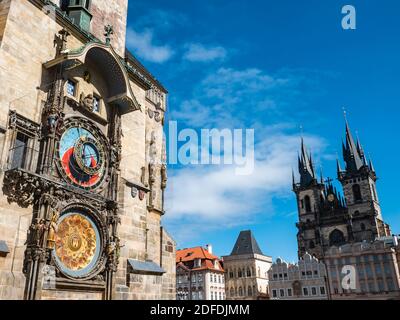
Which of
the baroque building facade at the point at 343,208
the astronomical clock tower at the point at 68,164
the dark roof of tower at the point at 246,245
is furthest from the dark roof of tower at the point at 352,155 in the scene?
the astronomical clock tower at the point at 68,164

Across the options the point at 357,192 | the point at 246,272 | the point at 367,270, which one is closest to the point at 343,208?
the point at 357,192

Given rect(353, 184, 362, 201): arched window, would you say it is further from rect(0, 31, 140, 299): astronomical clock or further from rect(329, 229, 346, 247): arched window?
rect(0, 31, 140, 299): astronomical clock

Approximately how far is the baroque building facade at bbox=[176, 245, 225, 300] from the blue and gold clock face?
50.2 meters

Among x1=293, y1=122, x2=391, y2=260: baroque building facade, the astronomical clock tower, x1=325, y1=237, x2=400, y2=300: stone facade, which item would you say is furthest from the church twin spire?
the astronomical clock tower

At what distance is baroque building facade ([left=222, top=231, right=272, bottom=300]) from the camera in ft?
222

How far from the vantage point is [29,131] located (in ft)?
33.0

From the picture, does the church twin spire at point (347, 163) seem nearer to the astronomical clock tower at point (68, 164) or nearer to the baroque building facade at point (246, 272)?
the baroque building facade at point (246, 272)

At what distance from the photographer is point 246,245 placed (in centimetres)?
7231

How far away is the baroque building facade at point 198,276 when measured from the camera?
5975 cm

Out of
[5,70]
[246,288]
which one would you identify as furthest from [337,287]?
[5,70]

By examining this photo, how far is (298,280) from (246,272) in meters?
9.29

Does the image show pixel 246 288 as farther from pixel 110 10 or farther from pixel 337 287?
pixel 110 10

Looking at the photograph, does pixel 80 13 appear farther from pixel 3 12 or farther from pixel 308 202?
pixel 308 202
